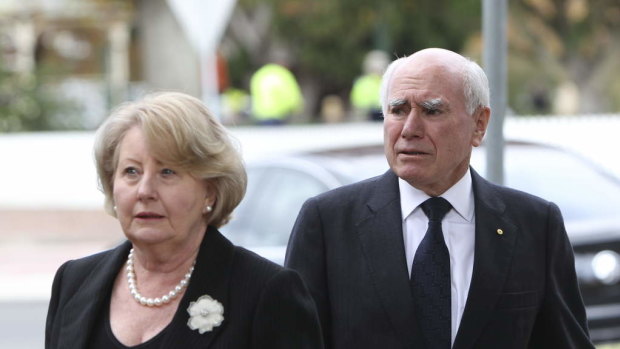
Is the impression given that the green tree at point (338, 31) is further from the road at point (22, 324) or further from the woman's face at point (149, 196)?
the woman's face at point (149, 196)

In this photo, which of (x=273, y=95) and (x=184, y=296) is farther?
(x=273, y=95)

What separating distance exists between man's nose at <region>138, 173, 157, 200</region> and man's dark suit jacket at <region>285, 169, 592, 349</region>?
547 millimetres

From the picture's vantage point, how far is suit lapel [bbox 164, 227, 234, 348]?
3.63m

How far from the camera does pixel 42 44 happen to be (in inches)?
1629

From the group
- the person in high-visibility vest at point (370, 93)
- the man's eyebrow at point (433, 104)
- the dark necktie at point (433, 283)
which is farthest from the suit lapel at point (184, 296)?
the person in high-visibility vest at point (370, 93)

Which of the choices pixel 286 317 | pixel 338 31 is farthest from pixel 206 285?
pixel 338 31

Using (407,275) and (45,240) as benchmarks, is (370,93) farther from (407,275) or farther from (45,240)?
(407,275)

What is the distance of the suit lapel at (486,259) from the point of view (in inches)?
152

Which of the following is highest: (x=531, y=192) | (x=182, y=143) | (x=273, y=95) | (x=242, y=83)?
(x=182, y=143)

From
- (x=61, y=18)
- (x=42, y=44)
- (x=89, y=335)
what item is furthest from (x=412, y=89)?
(x=42, y=44)

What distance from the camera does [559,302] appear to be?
400 centimetres

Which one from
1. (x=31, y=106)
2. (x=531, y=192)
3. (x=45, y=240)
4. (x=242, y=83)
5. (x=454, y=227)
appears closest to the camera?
(x=454, y=227)

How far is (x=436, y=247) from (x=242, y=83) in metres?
35.2

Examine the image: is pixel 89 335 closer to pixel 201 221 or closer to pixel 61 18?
pixel 201 221
